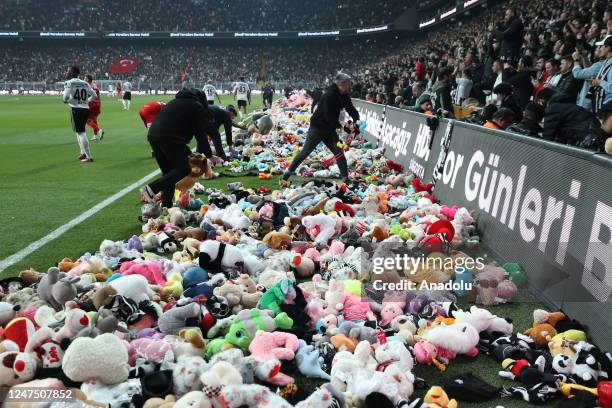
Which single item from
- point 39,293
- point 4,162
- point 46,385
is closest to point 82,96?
point 4,162

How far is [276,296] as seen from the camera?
3.60 metres

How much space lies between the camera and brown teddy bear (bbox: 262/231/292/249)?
5.09 meters

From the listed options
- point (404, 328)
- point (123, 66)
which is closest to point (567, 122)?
point (404, 328)

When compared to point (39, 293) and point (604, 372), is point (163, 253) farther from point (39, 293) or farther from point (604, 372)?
point (604, 372)

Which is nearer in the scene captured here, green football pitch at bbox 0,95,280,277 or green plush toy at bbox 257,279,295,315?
green plush toy at bbox 257,279,295,315

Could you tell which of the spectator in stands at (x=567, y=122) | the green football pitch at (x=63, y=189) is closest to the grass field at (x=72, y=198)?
the green football pitch at (x=63, y=189)

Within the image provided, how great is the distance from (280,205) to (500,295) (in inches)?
109

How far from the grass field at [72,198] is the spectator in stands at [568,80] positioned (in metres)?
5.03

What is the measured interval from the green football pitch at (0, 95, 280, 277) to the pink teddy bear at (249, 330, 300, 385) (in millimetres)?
2588

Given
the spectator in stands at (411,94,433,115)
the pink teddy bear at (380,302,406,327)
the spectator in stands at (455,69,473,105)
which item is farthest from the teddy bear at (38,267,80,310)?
the spectator in stands at (455,69,473,105)

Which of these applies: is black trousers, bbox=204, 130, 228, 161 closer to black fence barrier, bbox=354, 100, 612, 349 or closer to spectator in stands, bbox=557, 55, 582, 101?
black fence barrier, bbox=354, 100, 612, 349

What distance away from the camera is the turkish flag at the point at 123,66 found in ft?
199

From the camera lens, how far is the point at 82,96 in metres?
11.1

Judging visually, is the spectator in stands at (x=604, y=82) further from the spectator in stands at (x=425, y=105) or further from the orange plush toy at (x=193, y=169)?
the orange plush toy at (x=193, y=169)
